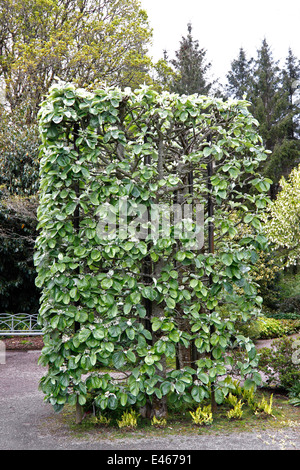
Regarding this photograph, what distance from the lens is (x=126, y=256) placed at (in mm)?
3795

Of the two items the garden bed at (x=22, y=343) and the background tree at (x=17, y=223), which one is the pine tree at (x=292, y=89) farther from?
the garden bed at (x=22, y=343)

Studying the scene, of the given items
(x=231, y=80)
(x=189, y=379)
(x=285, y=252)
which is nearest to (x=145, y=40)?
(x=285, y=252)

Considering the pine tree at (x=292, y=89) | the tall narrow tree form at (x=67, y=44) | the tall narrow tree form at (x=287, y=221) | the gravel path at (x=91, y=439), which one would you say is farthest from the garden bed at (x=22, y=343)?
the pine tree at (x=292, y=89)

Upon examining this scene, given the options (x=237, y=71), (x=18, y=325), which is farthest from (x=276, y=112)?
(x=18, y=325)

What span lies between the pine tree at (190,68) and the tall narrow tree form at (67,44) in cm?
767

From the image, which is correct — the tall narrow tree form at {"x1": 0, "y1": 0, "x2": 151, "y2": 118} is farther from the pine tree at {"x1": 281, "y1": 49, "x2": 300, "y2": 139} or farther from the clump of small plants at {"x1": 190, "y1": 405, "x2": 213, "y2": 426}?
the pine tree at {"x1": 281, "y1": 49, "x2": 300, "y2": 139}

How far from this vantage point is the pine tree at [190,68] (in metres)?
21.1

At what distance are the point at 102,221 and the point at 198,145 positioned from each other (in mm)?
1316

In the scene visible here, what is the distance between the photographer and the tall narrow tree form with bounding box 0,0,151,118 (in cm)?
1127

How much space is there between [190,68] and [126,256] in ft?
68.9

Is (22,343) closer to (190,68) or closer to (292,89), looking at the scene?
(190,68)

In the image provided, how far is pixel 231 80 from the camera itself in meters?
29.1

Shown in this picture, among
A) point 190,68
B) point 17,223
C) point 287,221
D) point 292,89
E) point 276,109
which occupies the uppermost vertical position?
point 190,68
